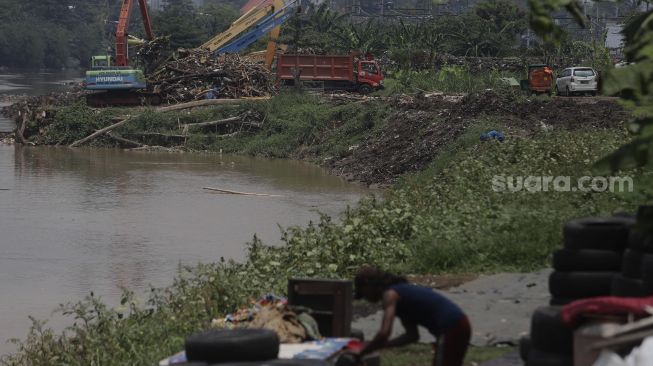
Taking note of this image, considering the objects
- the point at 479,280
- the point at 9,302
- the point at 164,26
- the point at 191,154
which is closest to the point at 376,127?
the point at 191,154

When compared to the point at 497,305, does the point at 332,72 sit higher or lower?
higher

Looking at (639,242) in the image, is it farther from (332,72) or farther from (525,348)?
(332,72)

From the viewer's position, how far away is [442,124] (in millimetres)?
35906

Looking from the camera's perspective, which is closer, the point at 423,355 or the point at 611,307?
the point at 611,307

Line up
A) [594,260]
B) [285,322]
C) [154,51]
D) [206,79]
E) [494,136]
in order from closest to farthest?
[594,260] < [285,322] < [494,136] < [206,79] < [154,51]

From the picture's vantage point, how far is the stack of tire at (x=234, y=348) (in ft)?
29.9

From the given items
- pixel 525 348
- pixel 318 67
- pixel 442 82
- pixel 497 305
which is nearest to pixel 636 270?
pixel 525 348

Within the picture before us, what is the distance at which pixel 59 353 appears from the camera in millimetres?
13273

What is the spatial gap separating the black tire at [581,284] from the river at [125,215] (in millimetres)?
7412

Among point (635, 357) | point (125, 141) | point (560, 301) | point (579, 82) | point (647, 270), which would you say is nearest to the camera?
point (635, 357)

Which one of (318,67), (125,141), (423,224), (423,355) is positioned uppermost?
(318,67)

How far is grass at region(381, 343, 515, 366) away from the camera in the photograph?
11016 mm

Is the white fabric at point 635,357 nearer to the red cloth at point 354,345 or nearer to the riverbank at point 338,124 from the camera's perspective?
the red cloth at point 354,345

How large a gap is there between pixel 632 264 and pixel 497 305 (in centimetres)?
325
